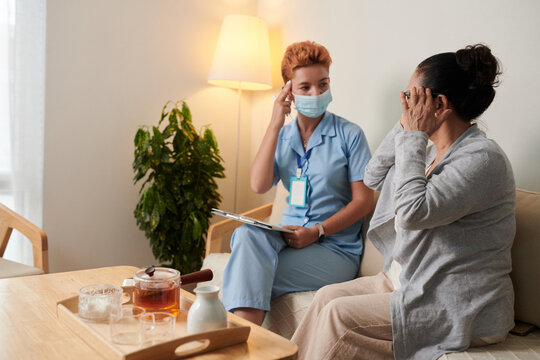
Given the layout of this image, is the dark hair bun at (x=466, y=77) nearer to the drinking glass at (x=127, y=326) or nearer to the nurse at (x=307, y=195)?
the nurse at (x=307, y=195)

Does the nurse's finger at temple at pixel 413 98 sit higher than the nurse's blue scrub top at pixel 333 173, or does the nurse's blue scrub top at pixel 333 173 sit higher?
the nurse's finger at temple at pixel 413 98

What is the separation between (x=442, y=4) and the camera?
2227 millimetres

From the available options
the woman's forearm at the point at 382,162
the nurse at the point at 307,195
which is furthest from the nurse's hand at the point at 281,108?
the woman's forearm at the point at 382,162

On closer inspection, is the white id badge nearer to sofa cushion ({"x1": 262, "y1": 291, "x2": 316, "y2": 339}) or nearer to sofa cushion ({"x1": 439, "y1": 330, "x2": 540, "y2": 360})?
sofa cushion ({"x1": 262, "y1": 291, "x2": 316, "y2": 339})

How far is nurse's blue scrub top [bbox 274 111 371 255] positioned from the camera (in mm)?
2135

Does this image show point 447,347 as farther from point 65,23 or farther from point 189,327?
point 65,23

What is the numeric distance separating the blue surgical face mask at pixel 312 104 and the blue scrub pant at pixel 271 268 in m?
0.55

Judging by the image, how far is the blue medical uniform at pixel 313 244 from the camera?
1.86 metres

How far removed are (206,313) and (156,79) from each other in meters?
2.28

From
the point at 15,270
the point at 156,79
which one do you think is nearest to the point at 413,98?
the point at 15,270

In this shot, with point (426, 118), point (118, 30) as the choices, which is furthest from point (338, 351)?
point (118, 30)

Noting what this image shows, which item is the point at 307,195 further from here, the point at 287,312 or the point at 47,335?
the point at 47,335

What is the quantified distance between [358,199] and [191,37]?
5.68ft

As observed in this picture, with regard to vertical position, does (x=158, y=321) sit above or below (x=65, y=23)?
below
